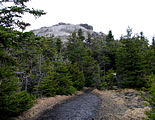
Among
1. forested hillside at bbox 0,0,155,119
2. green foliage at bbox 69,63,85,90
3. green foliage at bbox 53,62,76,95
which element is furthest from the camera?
green foliage at bbox 69,63,85,90

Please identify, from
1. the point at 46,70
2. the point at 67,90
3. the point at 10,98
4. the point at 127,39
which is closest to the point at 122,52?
the point at 127,39

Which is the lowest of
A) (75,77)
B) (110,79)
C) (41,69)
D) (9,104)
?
(110,79)

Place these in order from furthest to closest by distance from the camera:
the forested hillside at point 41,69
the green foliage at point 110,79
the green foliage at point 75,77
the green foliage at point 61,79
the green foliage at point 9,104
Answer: the green foliage at point 110,79 < the green foliage at point 75,77 < the green foliage at point 61,79 < the green foliage at point 9,104 < the forested hillside at point 41,69

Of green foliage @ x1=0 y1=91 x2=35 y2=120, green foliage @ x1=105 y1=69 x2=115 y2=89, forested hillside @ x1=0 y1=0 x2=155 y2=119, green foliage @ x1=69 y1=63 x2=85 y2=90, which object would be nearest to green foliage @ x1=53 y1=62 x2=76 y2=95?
forested hillside @ x1=0 y1=0 x2=155 y2=119

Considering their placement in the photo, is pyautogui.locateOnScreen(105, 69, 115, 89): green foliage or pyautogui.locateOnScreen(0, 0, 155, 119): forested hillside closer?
pyautogui.locateOnScreen(0, 0, 155, 119): forested hillside

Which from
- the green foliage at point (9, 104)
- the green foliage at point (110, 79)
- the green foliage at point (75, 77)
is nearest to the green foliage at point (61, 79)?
the green foliage at point (75, 77)

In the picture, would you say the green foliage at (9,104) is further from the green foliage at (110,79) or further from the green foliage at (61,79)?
the green foliage at (110,79)

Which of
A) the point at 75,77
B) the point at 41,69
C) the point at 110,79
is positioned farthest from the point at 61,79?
the point at 110,79

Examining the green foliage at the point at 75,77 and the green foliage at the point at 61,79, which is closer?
the green foliage at the point at 61,79

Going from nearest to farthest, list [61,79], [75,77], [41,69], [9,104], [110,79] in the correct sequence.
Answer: [9,104], [41,69], [61,79], [75,77], [110,79]

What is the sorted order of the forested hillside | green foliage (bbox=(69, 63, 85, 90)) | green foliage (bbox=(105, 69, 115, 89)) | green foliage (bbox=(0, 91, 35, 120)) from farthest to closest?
green foliage (bbox=(105, 69, 115, 89)) < green foliage (bbox=(69, 63, 85, 90)) < green foliage (bbox=(0, 91, 35, 120)) < the forested hillside

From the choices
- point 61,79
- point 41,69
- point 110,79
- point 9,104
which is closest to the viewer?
point 9,104

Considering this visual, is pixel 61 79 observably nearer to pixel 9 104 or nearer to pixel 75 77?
pixel 75 77

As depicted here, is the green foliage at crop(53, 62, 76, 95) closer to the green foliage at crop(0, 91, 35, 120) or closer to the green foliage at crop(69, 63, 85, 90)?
the green foliage at crop(69, 63, 85, 90)
